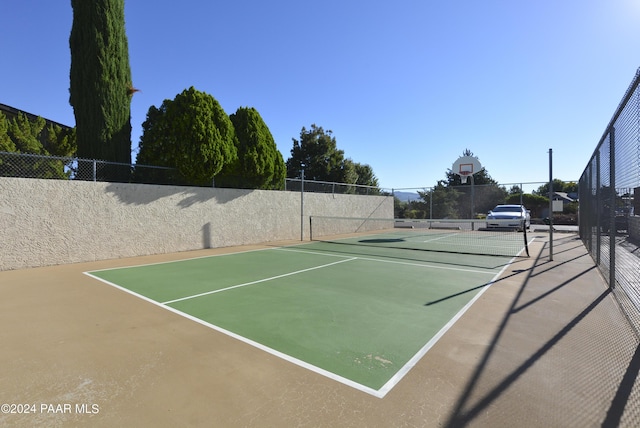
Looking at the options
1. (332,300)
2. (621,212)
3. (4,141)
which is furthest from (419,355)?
(4,141)

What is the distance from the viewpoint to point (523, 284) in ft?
22.0

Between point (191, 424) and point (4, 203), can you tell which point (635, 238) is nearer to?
point (191, 424)

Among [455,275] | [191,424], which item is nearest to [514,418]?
[191,424]

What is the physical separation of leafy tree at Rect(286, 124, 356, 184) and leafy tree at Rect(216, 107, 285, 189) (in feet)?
51.3

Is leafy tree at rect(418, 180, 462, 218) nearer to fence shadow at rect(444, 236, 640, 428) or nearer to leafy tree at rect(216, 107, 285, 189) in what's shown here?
leafy tree at rect(216, 107, 285, 189)

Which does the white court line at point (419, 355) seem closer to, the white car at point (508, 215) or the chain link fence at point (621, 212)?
the chain link fence at point (621, 212)

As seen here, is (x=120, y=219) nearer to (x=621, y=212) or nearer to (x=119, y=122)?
(x=119, y=122)

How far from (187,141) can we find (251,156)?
2.85 meters

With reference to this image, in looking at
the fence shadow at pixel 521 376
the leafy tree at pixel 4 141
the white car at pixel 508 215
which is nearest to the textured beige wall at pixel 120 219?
the leafy tree at pixel 4 141

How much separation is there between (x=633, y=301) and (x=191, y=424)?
6.30 metres

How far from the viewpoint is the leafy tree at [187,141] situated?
11898 millimetres

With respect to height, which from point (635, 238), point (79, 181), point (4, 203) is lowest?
point (635, 238)

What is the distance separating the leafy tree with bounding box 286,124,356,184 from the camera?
1212 inches

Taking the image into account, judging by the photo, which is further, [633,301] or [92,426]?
[633,301]
